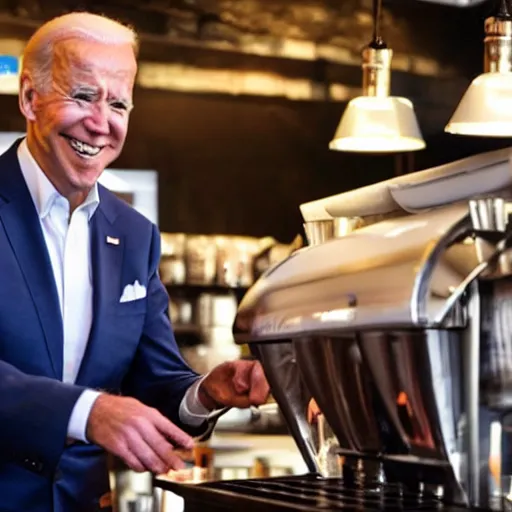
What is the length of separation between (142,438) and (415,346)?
522mm

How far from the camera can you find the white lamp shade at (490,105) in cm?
311

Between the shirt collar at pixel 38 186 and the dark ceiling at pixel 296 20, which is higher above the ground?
the dark ceiling at pixel 296 20

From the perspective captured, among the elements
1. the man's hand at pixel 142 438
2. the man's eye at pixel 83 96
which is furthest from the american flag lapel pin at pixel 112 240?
the man's hand at pixel 142 438

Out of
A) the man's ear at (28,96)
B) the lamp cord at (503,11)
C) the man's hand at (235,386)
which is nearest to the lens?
the man's hand at (235,386)

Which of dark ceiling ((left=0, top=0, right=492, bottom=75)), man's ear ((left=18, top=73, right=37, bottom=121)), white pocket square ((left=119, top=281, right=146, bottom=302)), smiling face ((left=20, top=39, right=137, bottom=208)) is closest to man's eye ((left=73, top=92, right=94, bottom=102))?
smiling face ((left=20, top=39, right=137, bottom=208))

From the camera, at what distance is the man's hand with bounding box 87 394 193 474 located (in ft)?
5.08

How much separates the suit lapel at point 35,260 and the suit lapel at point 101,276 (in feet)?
0.24

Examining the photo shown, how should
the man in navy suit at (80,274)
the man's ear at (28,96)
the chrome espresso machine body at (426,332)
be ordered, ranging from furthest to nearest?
the man's ear at (28,96)
the man in navy suit at (80,274)
the chrome espresso machine body at (426,332)

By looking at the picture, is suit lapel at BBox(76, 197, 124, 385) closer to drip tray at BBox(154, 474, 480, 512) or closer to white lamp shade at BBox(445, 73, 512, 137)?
drip tray at BBox(154, 474, 480, 512)

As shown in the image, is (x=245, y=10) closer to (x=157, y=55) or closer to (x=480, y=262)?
(x=157, y=55)

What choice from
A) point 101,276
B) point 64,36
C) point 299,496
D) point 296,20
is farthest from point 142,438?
point 296,20

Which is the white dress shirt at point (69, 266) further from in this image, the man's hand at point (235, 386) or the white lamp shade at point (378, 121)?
the white lamp shade at point (378, 121)

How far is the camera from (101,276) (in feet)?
7.13

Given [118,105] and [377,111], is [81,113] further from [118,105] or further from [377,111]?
[377,111]
